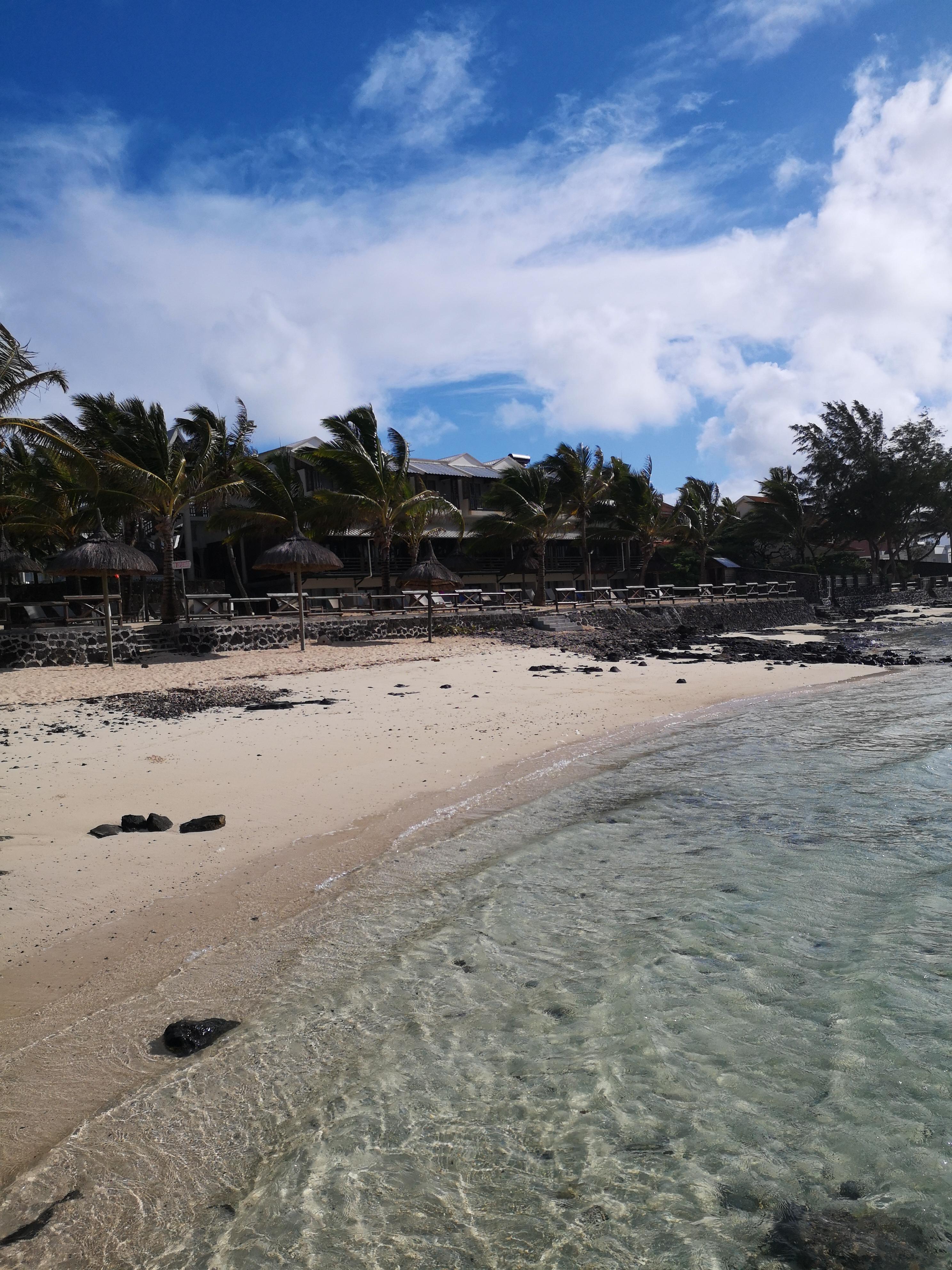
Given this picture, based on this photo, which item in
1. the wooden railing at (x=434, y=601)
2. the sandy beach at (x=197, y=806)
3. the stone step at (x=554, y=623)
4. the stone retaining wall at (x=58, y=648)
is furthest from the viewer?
the stone step at (x=554, y=623)

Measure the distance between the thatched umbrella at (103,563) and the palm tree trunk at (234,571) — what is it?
463 inches

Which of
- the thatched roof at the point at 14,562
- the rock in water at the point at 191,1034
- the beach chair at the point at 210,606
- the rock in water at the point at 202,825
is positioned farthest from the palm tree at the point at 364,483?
the rock in water at the point at 191,1034

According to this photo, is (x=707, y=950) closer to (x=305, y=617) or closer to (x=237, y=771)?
(x=237, y=771)

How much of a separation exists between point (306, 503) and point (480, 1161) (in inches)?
1020

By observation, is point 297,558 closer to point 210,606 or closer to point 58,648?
point 210,606

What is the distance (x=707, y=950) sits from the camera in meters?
4.34

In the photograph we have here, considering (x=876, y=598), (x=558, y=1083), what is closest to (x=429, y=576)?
(x=558, y=1083)

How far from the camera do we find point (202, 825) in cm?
585

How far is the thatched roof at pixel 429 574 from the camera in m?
21.6

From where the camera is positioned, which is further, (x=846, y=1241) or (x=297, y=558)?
(x=297, y=558)

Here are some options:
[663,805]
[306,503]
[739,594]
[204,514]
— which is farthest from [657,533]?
[663,805]

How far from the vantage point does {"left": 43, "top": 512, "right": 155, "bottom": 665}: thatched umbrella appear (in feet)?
51.5

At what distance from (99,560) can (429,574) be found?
8588mm

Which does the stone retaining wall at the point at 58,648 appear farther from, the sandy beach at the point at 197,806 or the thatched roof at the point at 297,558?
the thatched roof at the point at 297,558
